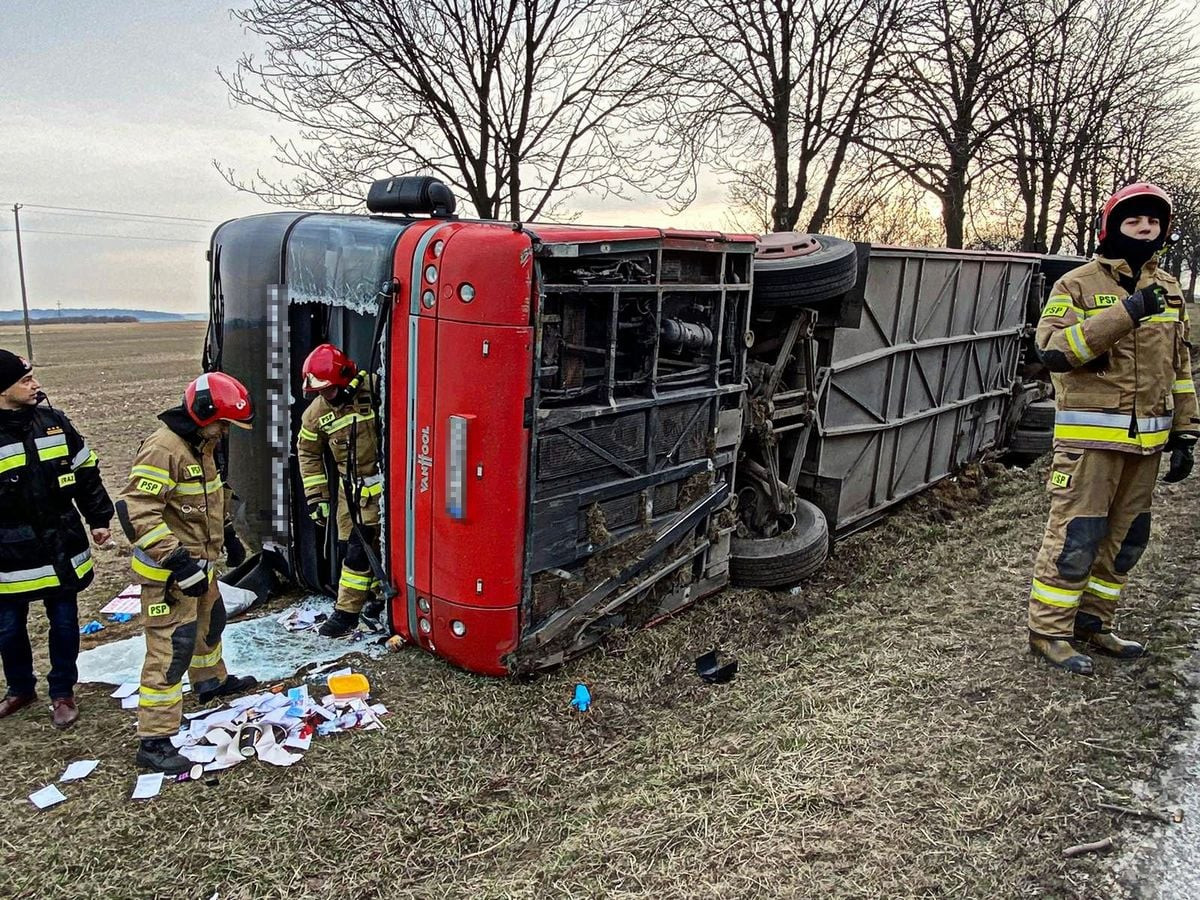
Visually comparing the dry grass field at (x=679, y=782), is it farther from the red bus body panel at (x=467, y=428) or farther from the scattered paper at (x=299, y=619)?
the scattered paper at (x=299, y=619)

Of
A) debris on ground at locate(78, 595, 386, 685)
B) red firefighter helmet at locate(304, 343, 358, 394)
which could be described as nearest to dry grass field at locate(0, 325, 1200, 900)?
debris on ground at locate(78, 595, 386, 685)

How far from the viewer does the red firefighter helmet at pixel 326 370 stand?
4.15 m

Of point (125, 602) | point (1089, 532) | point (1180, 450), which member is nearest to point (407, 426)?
point (125, 602)

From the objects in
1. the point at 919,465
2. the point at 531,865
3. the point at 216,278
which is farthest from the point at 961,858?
the point at 919,465

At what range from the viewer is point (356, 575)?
451cm

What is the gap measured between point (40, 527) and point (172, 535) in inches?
29.3

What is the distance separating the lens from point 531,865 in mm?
2859

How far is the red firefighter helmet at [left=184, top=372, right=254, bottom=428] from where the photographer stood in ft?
11.1

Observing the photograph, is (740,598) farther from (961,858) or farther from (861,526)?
(961,858)

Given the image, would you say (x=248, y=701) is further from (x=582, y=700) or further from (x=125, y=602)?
(x=125, y=602)

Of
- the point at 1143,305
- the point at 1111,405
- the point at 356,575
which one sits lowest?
the point at 356,575

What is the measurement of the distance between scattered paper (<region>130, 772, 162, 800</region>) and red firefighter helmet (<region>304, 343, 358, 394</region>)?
188 centimetres

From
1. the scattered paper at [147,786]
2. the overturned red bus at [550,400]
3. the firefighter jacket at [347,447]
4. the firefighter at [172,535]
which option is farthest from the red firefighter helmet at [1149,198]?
the scattered paper at [147,786]

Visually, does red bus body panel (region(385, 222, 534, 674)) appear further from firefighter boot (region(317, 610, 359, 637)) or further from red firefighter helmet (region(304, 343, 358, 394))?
firefighter boot (region(317, 610, 359, 637))
